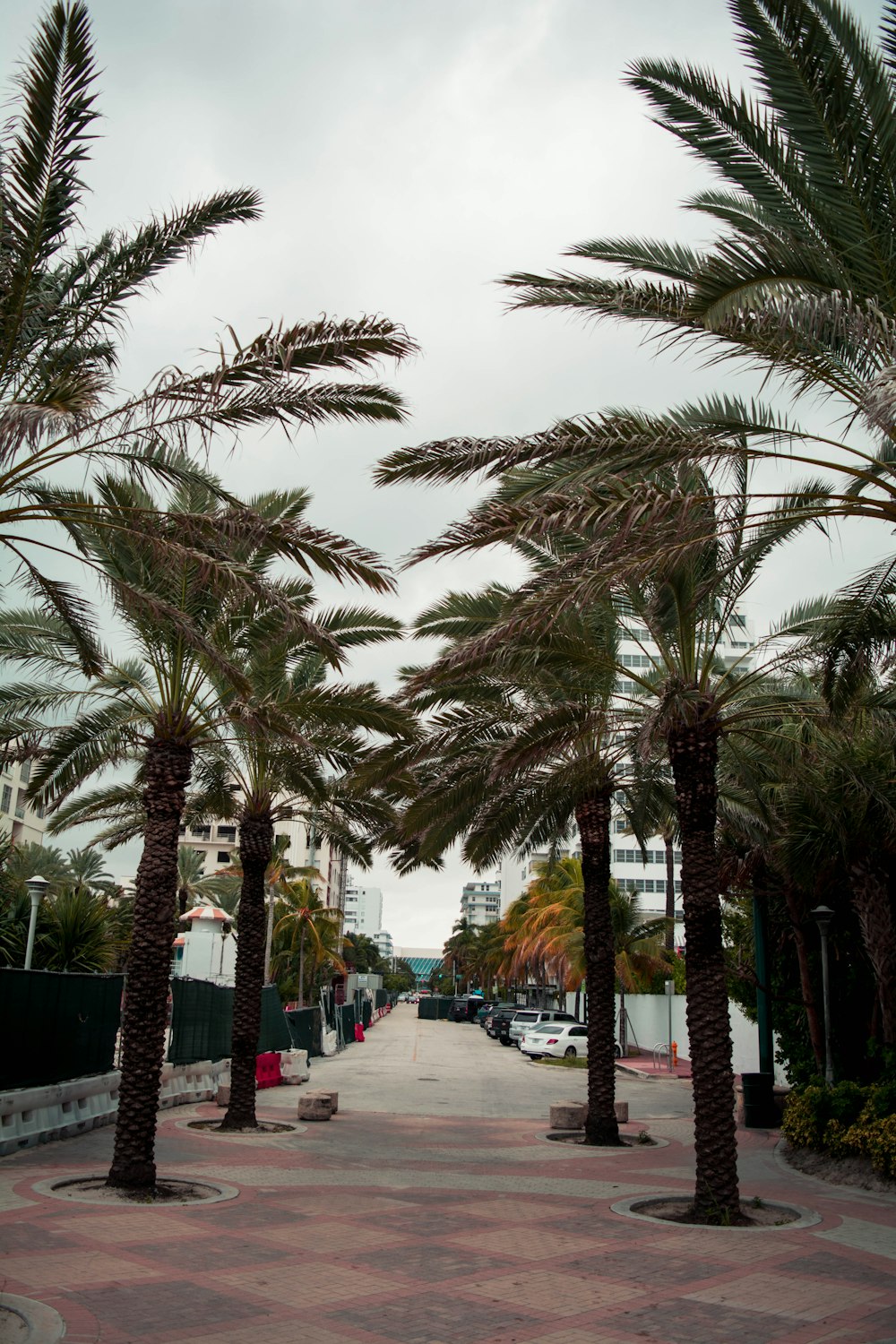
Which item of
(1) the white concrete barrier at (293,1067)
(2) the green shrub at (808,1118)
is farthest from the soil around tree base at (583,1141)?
(1) the white concrete barrier at (293,1067)

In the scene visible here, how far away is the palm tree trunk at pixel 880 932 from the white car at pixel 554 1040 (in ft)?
81.1

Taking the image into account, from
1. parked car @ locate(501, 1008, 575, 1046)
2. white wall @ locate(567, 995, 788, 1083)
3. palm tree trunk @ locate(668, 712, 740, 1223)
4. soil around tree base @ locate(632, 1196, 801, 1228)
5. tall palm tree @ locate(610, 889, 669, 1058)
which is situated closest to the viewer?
soil around tree base @ locate(632, 1196, 801, 1228)

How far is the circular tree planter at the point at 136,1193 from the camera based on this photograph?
1077 centimetres

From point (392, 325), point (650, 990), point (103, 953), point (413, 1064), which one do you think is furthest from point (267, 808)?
point (650, 990)

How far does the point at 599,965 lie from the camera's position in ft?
55.3

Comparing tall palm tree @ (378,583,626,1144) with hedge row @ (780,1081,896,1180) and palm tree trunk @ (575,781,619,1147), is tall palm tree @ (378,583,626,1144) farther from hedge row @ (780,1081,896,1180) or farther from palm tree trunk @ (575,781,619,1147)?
hedge row @ (780,1081,896,1180)

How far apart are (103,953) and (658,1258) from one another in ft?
53.3

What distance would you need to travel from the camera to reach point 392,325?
31.2ft

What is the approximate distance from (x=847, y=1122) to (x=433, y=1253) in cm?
763

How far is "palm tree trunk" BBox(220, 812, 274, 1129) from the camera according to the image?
55.8ft

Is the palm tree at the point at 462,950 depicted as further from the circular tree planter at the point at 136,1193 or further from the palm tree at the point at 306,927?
the circular tree planter at the point at 136,1193

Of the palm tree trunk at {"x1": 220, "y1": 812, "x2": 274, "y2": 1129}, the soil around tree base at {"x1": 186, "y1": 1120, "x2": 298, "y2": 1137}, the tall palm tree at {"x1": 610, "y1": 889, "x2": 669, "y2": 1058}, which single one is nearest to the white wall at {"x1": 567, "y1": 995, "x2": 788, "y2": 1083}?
the tall palm tree at {"x1": 610, "y1": 889, "x2": 669, "y2": 1058}

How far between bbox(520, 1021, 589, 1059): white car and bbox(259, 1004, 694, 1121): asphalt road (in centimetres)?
57

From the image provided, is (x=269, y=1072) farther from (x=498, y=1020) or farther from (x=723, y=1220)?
(x=498, y=1020)
